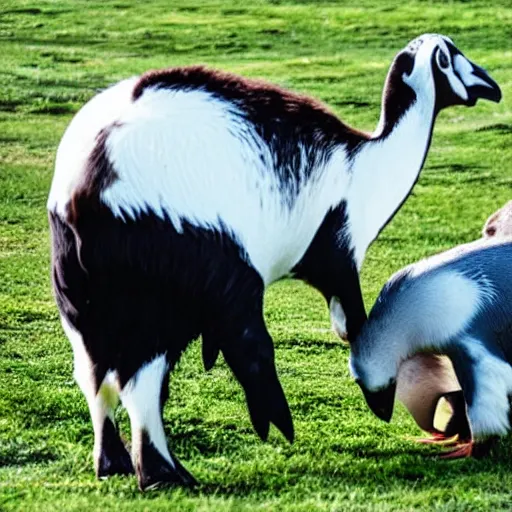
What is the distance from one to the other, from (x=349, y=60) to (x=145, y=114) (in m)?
13.0

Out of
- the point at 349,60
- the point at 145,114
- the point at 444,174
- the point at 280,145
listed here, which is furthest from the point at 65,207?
the point at 349,60

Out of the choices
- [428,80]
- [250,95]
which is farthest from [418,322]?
[250,95]

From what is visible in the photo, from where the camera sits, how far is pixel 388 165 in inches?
241

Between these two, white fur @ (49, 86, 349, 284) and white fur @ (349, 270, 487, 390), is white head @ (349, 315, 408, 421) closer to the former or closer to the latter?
white fur @ (349, 270, 487, 390)

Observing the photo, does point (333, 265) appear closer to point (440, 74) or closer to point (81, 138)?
point (440, 74)

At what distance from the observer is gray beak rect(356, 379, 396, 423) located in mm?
6434

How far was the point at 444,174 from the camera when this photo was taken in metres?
13.9

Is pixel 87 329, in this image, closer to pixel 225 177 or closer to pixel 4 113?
pixel 225 177

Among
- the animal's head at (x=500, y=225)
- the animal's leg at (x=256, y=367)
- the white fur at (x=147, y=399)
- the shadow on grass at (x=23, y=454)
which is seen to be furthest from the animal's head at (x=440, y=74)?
the shadow on grass at (x=23, y=454)

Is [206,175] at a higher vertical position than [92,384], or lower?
higher

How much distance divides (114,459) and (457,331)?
141cm

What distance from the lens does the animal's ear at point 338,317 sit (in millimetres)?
6168

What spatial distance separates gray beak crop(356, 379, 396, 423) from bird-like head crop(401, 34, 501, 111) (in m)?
1.15

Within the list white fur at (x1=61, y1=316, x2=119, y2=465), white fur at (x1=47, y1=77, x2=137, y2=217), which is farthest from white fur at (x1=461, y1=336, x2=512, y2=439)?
white fur at (x1=47, y1=77, x2=137, y2=217)
